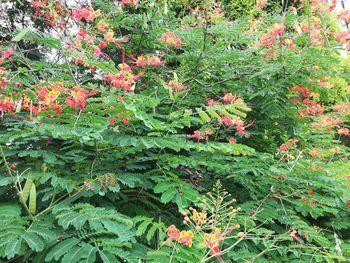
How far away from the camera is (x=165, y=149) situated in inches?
125

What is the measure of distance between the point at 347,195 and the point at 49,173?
2.35m

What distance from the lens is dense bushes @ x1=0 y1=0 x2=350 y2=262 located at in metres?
2.22

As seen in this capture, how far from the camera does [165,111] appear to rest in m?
3.34

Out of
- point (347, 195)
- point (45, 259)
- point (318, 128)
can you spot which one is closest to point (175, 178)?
point (45, 259)

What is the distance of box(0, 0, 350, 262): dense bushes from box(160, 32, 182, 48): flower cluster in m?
0.02

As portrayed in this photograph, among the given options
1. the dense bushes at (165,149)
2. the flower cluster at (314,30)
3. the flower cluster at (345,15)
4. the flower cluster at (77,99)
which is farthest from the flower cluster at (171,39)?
the flower cluster at (345,15)

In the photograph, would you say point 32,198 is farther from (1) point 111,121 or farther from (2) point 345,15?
(2) point 345,15

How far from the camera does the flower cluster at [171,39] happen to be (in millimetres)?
3555

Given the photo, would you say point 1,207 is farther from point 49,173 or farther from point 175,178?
point 175,178

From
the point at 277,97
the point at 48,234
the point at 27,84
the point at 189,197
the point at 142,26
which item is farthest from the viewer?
the point at 142,26

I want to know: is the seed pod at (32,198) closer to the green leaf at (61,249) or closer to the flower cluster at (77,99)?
the green leaf at (61,249)

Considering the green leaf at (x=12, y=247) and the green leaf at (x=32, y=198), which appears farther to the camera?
the green leaf at (x=32, y=198)

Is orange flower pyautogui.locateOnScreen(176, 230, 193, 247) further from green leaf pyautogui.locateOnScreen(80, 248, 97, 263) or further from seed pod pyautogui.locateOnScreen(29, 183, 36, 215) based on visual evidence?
seed pod pyautogui.locateOnScreen(29, 183, 36, 215)

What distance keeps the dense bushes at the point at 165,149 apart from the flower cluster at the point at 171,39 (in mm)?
19
